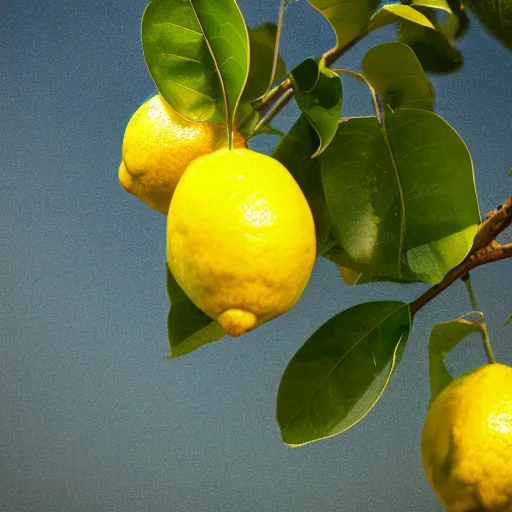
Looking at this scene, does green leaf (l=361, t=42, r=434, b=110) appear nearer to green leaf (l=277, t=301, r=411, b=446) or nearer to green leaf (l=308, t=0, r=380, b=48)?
green leaf (l=308, t=0, r=380, b=48)

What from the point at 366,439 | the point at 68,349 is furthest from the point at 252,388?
the point at 68,349

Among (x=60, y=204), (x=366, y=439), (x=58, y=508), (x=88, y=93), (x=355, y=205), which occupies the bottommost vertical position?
(x=58, y=508)

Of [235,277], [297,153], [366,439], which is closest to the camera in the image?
[235,277]

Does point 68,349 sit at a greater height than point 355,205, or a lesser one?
lesser

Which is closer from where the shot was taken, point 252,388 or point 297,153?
point 297,153

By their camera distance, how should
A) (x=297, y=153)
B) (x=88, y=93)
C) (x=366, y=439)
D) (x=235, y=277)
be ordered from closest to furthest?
(x=235, y=277)
(x=297, y=153)
(x=366, y=439)
(x=88, y=93)

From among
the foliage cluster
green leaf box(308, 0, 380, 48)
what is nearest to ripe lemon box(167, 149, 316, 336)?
the foliage cluster

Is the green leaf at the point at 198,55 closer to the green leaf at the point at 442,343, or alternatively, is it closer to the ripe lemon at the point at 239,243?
the ripe lemon at the point at 239,243

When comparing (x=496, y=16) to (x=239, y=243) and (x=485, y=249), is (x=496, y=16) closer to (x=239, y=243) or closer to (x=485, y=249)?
(x=485, y=249)

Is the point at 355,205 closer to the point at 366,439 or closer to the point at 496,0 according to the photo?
the point at 496,0
